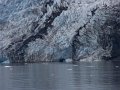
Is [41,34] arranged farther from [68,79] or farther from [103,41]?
[68,79]

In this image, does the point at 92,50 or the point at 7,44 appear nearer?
the point at 92,50

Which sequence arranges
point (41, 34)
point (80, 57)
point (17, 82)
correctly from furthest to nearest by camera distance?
point (41, 34) < point (80, 57) < point (17, 82)

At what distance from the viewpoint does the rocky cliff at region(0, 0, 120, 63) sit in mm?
72688

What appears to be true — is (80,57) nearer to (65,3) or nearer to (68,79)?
(65,3)

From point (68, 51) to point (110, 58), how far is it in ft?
18.6

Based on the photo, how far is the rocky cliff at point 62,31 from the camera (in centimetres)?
7269

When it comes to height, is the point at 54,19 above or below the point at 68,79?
above

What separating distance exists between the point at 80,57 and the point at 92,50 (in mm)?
1826

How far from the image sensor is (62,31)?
75.2 m

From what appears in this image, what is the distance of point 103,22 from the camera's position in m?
75.5

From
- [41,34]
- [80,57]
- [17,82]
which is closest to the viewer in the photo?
[17,82]

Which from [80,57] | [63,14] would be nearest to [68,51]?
[80,57]

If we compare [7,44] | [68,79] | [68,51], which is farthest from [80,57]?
[68,79]

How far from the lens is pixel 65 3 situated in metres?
79.4
